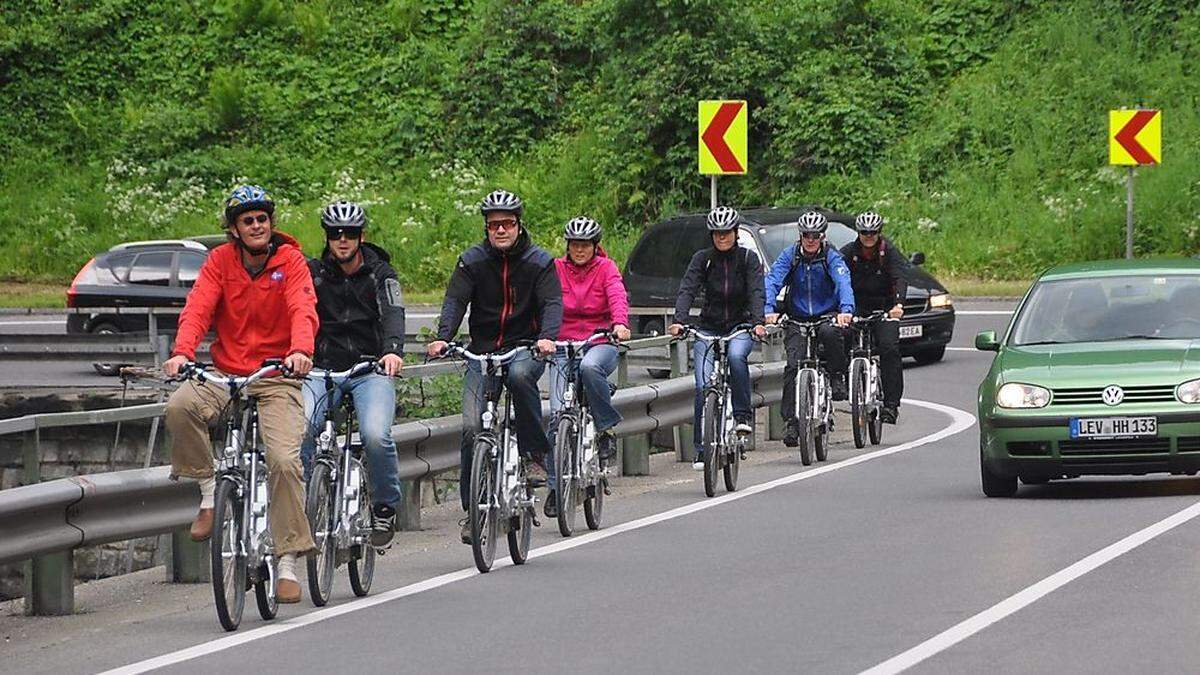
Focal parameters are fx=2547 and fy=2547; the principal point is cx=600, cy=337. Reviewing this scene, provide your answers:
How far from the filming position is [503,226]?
1327 cm

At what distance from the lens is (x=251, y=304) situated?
11094mm

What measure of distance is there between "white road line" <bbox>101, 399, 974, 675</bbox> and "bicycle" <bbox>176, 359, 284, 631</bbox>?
0.51ft

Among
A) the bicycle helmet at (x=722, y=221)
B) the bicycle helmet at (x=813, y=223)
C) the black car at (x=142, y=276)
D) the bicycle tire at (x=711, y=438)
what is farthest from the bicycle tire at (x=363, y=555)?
the black car at (x=142, y=276)

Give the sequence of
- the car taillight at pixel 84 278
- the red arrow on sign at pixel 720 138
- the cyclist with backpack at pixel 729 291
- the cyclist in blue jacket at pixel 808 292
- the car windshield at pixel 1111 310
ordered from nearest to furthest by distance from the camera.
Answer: the car windshield at pixel 1111 310 < the cyclist with backpack at pixel 729 291 < the cyclist in blue jacket at pixel 808 292 < the red arrow on sign at pixel 720 138 < the car taillight at pixel 84 278

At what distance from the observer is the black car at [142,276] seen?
30.9 meters

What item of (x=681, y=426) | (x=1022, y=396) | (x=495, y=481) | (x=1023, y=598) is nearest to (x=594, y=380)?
(x=495, y=481)

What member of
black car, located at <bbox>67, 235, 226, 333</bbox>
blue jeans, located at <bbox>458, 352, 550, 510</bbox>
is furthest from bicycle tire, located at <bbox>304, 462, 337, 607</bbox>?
black car, located at <bbox>67, 235, 226, 333</bbox>

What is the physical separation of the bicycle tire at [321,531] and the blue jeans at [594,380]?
10.0 ft

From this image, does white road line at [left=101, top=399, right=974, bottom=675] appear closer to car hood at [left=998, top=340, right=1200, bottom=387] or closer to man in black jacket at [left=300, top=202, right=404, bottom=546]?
man in black jacket at [left=300, top=202, right=404, bottom=546]

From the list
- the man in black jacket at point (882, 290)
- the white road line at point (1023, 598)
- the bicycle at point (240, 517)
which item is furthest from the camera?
the man in black jacket at point (882, 290)

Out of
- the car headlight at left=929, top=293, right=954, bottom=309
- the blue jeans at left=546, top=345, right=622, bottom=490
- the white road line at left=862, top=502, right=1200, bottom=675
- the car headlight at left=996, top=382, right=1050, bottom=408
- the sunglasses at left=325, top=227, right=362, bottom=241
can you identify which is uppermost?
the sunglasses at left=325, top=227, right=362, bottom=241

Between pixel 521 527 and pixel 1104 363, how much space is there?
4236 mm

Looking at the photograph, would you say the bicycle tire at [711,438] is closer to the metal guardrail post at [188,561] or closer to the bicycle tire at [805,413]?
the bicycle tire at [805,413]

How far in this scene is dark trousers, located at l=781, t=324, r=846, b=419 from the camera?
19594 mm
